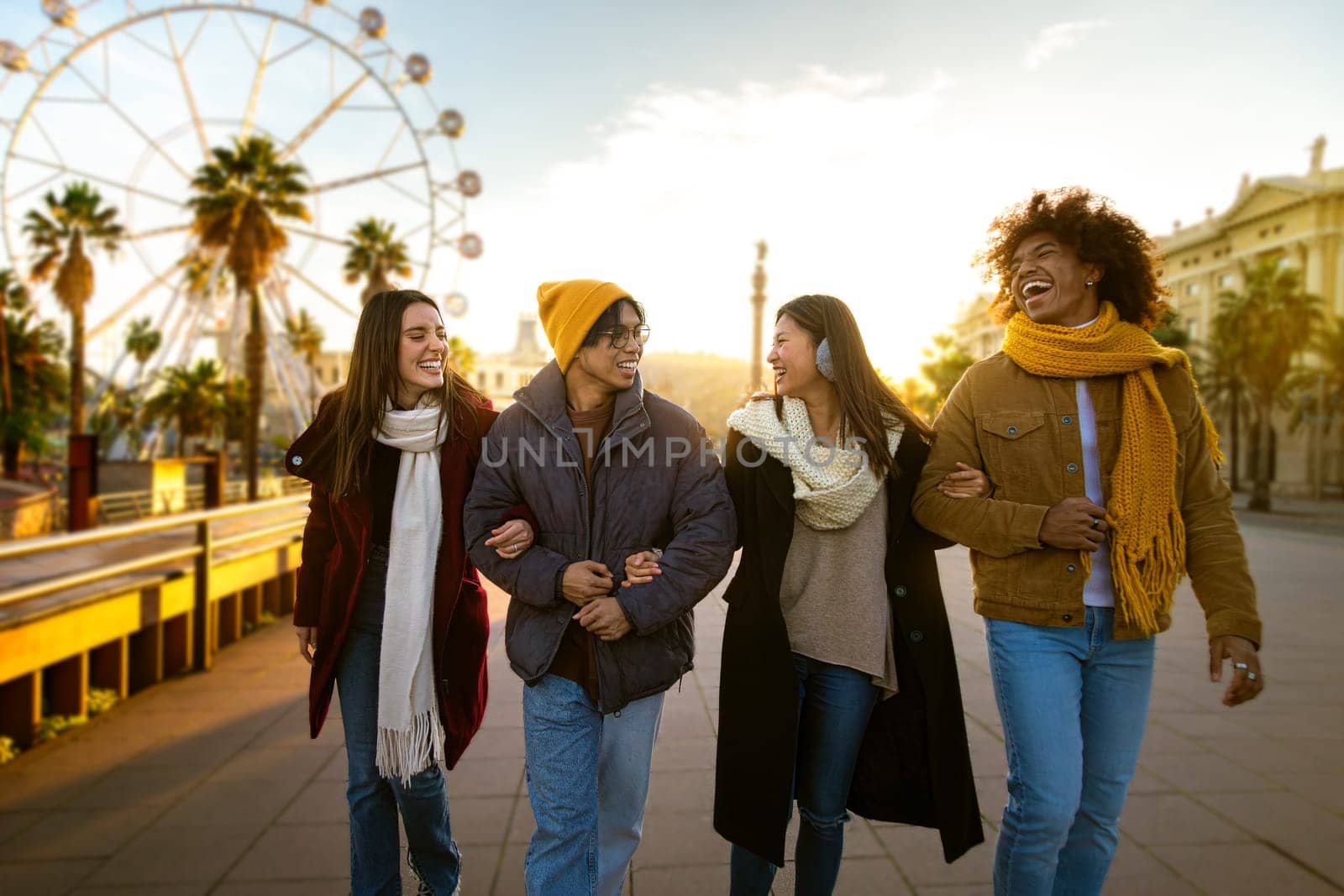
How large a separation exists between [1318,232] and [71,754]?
48499 millimetres

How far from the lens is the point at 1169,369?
237 centimetres

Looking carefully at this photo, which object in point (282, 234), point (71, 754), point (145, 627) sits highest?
point (282, 234)

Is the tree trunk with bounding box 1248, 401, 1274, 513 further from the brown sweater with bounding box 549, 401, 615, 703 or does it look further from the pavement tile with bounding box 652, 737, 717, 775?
the brown sweater with bounding box 549, 401, 615, 703

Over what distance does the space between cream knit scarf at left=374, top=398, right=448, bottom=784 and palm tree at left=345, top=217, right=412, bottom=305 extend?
964 inches

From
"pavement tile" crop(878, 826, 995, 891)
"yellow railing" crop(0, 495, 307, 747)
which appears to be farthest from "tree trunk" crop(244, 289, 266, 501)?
"pavement tile" crop(878, 826, 995, 891)

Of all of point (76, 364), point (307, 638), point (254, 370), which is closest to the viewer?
point (307, 638)

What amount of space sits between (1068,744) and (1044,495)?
0.66 m

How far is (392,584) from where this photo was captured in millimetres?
2557

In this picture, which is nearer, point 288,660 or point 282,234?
point 288,660

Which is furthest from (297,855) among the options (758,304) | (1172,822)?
(758,304)

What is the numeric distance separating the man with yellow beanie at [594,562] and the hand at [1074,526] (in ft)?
2.79

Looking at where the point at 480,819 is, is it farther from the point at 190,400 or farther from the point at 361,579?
the point at 190,400

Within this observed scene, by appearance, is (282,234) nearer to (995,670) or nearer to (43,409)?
(43,409)

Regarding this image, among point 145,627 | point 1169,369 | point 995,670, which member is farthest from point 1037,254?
point 145,627
